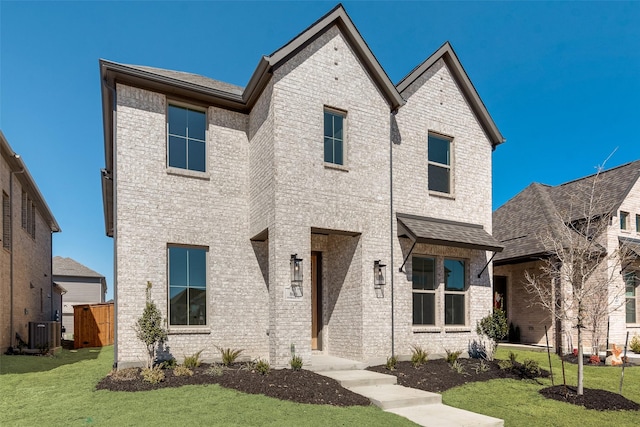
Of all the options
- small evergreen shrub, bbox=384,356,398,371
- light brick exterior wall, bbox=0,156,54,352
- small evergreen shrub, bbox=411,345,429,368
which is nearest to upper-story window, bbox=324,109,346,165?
small evergreen shrub, bbox=384,356,398,371

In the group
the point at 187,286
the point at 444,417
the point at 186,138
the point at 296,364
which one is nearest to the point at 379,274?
the point at 296,364

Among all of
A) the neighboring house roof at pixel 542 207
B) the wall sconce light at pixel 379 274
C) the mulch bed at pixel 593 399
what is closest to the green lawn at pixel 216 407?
the mulch bed at pixel 593 399

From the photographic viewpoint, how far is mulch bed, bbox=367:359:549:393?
9.14 m

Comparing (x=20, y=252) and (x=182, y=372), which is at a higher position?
(x=20, y=252)

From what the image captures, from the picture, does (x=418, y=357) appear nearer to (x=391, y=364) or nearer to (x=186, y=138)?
(x=391, y=364)

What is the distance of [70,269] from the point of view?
4112 cm

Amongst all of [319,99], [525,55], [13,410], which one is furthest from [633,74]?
[13,410]

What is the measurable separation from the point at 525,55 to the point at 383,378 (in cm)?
1594

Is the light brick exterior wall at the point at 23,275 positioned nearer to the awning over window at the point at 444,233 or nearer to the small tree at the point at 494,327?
the awning over window at the point at 444,233

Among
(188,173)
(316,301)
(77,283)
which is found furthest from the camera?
(77,283)

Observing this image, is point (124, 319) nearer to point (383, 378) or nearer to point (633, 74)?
point (383, 378)

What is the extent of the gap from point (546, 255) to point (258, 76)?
39.9ft

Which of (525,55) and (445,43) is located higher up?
(525,55)

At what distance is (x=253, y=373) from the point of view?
8.82m
